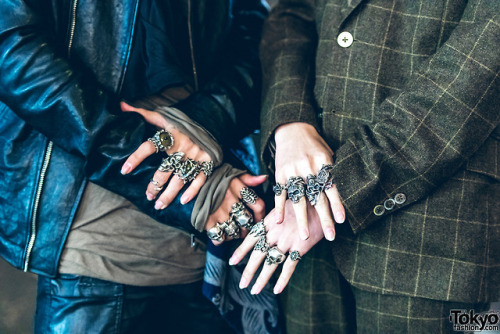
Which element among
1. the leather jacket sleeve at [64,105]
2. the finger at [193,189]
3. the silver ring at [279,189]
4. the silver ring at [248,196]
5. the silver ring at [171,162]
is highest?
the leather jacket sleeve at [64,105]

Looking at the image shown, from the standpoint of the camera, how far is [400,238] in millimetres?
819

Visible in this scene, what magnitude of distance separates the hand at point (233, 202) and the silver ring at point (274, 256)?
10 cm

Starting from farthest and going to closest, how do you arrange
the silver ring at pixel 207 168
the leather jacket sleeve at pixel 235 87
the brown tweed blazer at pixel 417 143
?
the leather jacket sleeve at pixel 235 87, the silver ring at pixel 207 168, the brown tweed blazer at pixel 417 143

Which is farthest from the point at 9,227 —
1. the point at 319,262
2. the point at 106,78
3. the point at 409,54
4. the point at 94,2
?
the point at 409,54

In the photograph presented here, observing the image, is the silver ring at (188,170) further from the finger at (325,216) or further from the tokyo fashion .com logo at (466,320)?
the tokyo fashion .com logo at (466,320)

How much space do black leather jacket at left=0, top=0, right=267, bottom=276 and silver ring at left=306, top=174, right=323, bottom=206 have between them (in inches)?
10.4

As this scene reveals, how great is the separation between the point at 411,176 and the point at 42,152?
769mm

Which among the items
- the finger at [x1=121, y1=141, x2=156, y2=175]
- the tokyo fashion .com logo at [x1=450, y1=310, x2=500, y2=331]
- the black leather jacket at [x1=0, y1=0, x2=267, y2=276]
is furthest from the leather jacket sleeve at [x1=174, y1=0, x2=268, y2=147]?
the tokyo fashion .com logo at [x1=450, y1=310, x2=500, y2=331]

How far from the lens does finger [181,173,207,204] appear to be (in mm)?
839

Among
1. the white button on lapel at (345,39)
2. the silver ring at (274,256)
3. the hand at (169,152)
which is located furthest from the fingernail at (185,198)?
the white button on lapel at (345,39)

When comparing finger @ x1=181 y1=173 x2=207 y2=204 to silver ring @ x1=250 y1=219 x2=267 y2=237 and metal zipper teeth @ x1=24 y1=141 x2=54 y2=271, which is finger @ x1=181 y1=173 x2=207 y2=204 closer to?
silver ring @ x1=250 y1=219 x2=267 y2=237

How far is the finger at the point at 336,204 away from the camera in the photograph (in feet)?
2.55

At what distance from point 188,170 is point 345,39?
46 centimetres

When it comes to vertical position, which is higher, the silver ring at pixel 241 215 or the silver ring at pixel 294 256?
the silver ring at pixel 241 215
